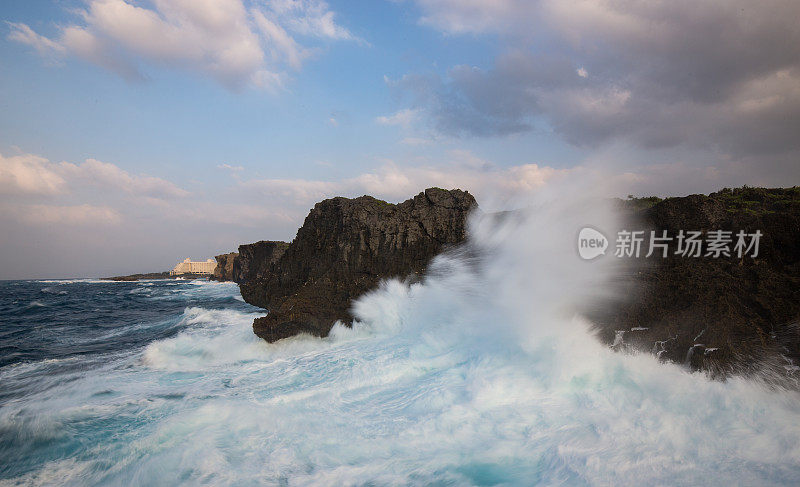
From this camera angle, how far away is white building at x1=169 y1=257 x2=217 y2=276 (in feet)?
379

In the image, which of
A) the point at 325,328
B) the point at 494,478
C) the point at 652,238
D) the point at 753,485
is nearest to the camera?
the point at 753,485

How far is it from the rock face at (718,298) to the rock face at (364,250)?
5770mm

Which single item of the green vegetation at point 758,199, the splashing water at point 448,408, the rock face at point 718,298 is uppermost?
the green vegetation at point 758,199

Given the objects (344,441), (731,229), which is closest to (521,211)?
(731,229)

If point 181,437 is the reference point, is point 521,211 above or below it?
above

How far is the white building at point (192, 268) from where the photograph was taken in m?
116

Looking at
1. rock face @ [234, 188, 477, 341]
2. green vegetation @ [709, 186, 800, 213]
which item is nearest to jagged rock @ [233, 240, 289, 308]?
rock face @ [234, 188, 477, 341]

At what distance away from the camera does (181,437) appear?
564cm

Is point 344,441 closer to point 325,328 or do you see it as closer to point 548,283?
point 548,283

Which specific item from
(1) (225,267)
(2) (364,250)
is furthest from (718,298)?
(1) (225,267)

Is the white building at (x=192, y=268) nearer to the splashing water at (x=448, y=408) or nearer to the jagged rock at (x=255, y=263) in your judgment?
the jagged rock at (x=255, y=263)

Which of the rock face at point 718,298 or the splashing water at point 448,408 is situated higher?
the rock face at point 718,298

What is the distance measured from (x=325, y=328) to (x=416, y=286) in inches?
134

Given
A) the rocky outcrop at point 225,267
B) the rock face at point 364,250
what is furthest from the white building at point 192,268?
the rock face at point 364,250
